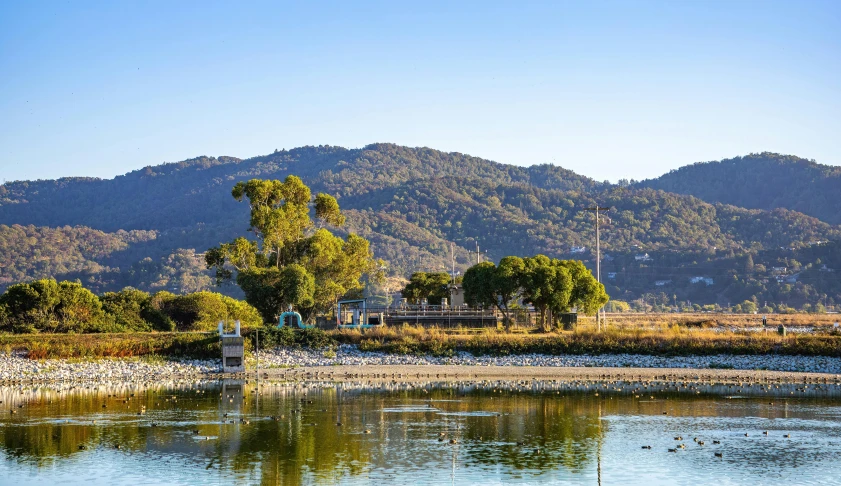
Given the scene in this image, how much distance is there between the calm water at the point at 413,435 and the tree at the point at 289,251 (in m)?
23.4

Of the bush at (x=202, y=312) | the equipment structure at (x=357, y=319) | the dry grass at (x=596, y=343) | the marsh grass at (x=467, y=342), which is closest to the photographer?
the marsh grass at (x=467, y=342)

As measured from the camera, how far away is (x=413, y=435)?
2775 centimetres

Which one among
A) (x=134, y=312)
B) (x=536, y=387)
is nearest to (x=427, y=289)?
(x=134, y=312)

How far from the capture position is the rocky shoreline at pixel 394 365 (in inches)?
1719

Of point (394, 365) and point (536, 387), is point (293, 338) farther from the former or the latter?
point (536, 387)

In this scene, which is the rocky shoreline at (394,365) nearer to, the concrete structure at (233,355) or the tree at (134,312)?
the concrete structure at (233,355)

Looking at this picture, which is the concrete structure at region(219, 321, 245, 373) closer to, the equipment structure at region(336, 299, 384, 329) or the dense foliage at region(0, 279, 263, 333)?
the dense foliage at region(0, 279, 263, 333)

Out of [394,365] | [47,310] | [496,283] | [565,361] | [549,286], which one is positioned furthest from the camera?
[496,283]

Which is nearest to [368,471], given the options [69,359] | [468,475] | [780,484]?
[468,475]

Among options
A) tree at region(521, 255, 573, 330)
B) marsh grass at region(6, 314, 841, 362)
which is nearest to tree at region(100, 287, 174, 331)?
marsh grass at region(6, 314, 841, 362)

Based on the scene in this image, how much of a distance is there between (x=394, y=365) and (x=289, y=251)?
20446mm

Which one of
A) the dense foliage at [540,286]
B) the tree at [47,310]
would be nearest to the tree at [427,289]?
the dense foliage at [540,286]

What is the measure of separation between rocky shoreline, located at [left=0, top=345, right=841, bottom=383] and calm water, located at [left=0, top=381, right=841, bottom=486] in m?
3.83

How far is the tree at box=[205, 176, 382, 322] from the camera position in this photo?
209 feet
